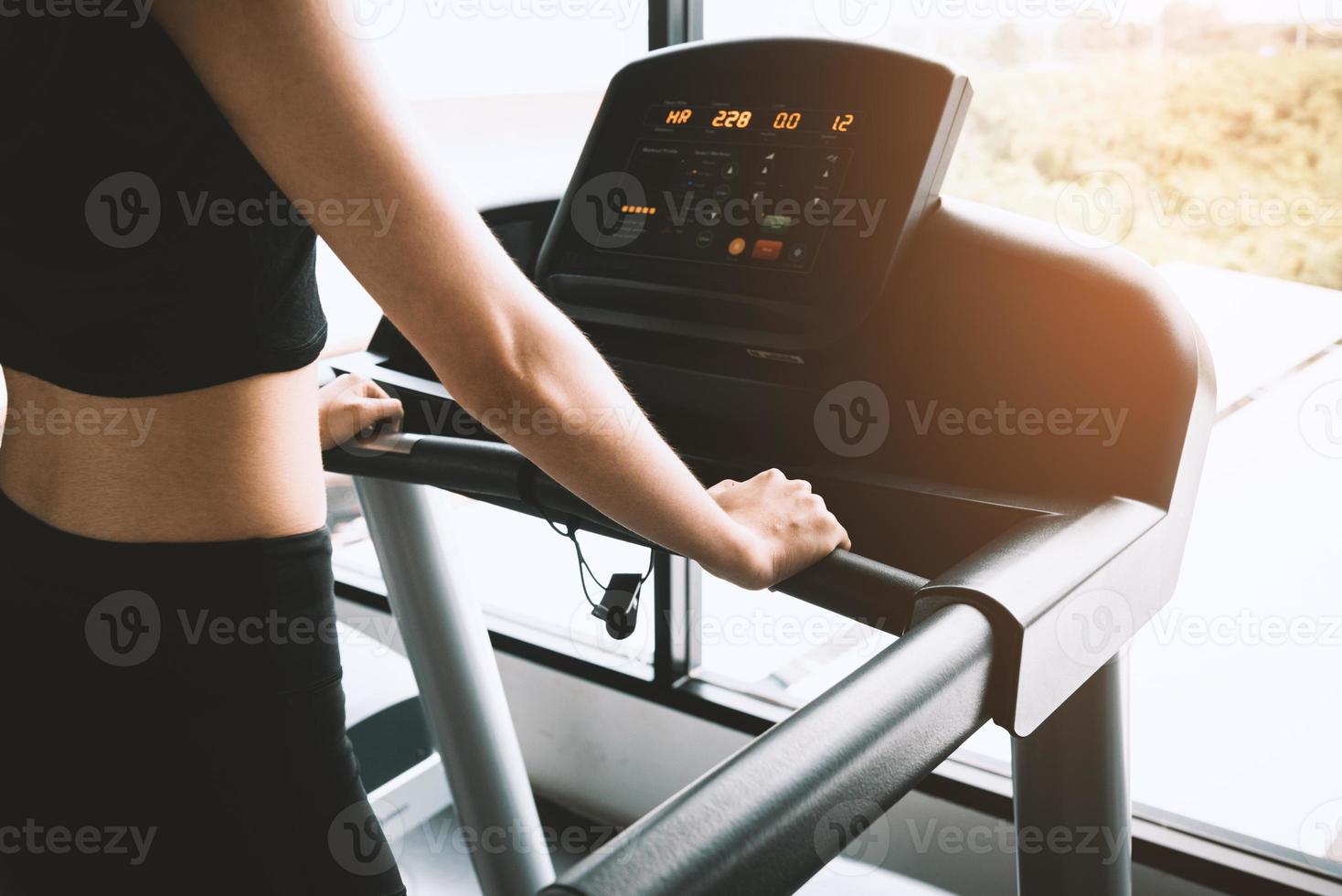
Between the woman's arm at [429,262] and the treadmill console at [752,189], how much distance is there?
0.41m

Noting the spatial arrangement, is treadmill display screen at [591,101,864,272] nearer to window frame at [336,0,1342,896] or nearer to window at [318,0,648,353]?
window frame at [336,0,1342,896]

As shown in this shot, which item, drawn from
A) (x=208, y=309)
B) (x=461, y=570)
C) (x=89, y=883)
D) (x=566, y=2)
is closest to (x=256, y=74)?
(x=208, y=309)

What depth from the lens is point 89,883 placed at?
3.45ft

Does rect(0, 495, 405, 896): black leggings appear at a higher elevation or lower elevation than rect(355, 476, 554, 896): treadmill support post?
higher

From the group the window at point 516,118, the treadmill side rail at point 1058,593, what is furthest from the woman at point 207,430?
the window at point 516,118

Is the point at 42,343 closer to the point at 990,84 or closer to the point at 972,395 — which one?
the point at 972,395

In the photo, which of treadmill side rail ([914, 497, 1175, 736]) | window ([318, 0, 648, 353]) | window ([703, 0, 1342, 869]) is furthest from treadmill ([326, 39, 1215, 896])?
window ([318, 0, 648, 353])

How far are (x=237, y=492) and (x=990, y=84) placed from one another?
1.43 metres

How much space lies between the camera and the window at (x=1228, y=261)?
164cm

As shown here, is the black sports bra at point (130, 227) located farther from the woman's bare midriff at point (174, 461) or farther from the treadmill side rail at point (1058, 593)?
the treadmill side rail at point (1058, 593)

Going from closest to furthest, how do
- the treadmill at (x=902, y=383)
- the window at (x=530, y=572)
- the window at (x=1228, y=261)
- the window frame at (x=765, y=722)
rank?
the treadmill at (x=902, y=383) < the window at (x=1228, y=261) < the window frame at (x=765, y=722) < the window at (x=530, y=572)

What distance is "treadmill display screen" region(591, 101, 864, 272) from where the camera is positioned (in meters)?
1.20

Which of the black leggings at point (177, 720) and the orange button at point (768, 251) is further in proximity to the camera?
the orange button at point (768, 251)

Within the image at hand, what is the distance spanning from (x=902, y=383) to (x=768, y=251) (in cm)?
21
